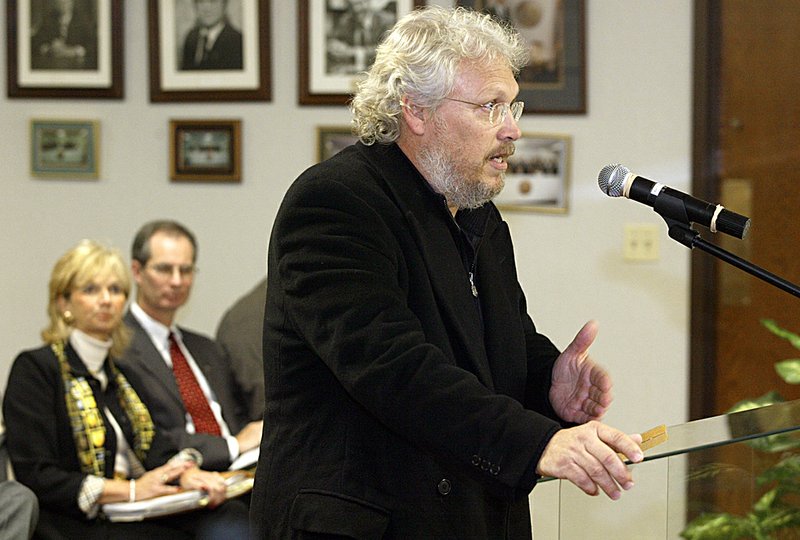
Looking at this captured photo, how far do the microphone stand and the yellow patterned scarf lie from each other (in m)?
1.97

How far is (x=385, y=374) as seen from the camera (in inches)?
56.9

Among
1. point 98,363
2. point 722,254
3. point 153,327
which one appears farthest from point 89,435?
point 722,254

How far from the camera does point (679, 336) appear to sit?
3916mm

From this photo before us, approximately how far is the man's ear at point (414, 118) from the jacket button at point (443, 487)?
522mm

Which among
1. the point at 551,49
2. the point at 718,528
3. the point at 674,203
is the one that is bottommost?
the point at 718,528

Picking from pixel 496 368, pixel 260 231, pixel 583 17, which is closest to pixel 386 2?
pixel 583 17

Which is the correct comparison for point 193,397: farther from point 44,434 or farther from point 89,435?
point 44,434

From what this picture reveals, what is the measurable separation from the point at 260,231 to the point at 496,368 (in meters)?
2.60

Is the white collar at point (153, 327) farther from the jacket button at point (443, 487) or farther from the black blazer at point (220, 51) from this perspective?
the jacket button at point (443, 487)

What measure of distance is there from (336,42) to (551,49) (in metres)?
0.78

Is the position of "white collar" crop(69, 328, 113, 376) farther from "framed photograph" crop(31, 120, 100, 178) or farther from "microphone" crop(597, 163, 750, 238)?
"microphone" crop(597, 163, 750, 238)

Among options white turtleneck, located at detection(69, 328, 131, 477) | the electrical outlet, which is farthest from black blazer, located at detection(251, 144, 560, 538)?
the electrical outlet

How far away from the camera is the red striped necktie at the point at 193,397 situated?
335cm

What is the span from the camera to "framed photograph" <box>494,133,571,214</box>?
3961mm
